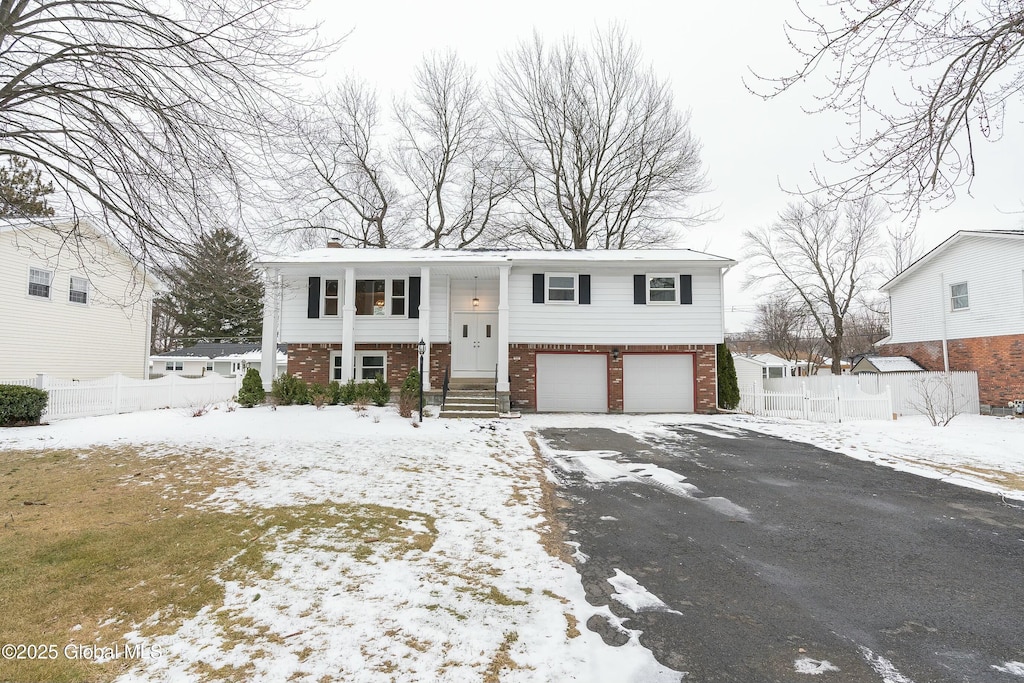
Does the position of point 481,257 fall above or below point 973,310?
above

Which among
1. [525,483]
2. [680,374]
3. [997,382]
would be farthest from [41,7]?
[997,382]

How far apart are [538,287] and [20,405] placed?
524 inches

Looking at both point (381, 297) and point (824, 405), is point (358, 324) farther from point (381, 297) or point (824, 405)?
point (824, 405)

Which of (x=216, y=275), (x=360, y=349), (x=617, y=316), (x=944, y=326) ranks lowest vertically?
(x=360, y=349)

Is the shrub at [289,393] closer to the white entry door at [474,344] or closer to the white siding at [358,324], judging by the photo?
the white siding at [358,324]

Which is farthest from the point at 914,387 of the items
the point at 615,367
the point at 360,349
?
the point at 360,349

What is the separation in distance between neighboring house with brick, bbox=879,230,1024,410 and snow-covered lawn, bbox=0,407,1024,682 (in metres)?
8.68

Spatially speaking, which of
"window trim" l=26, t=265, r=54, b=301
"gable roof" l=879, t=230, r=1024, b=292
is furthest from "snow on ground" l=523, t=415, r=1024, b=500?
"window trim" l=26, t=265, r=54, b=301

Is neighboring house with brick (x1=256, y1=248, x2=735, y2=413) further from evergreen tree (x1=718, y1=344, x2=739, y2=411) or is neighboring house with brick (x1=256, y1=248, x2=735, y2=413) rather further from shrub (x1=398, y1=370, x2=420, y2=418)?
shrub (x1=398, y1=370, x2=420, y2=418)

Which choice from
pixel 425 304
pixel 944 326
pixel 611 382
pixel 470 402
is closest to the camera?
pixel 470 402

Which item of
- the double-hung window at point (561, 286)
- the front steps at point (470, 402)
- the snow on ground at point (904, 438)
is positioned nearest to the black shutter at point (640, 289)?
the double-hung window at point (561, 286)

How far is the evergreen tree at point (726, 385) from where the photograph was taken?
15.7 m

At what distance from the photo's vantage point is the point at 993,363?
15320mm

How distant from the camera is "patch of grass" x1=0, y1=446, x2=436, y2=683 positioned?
2857 mm
